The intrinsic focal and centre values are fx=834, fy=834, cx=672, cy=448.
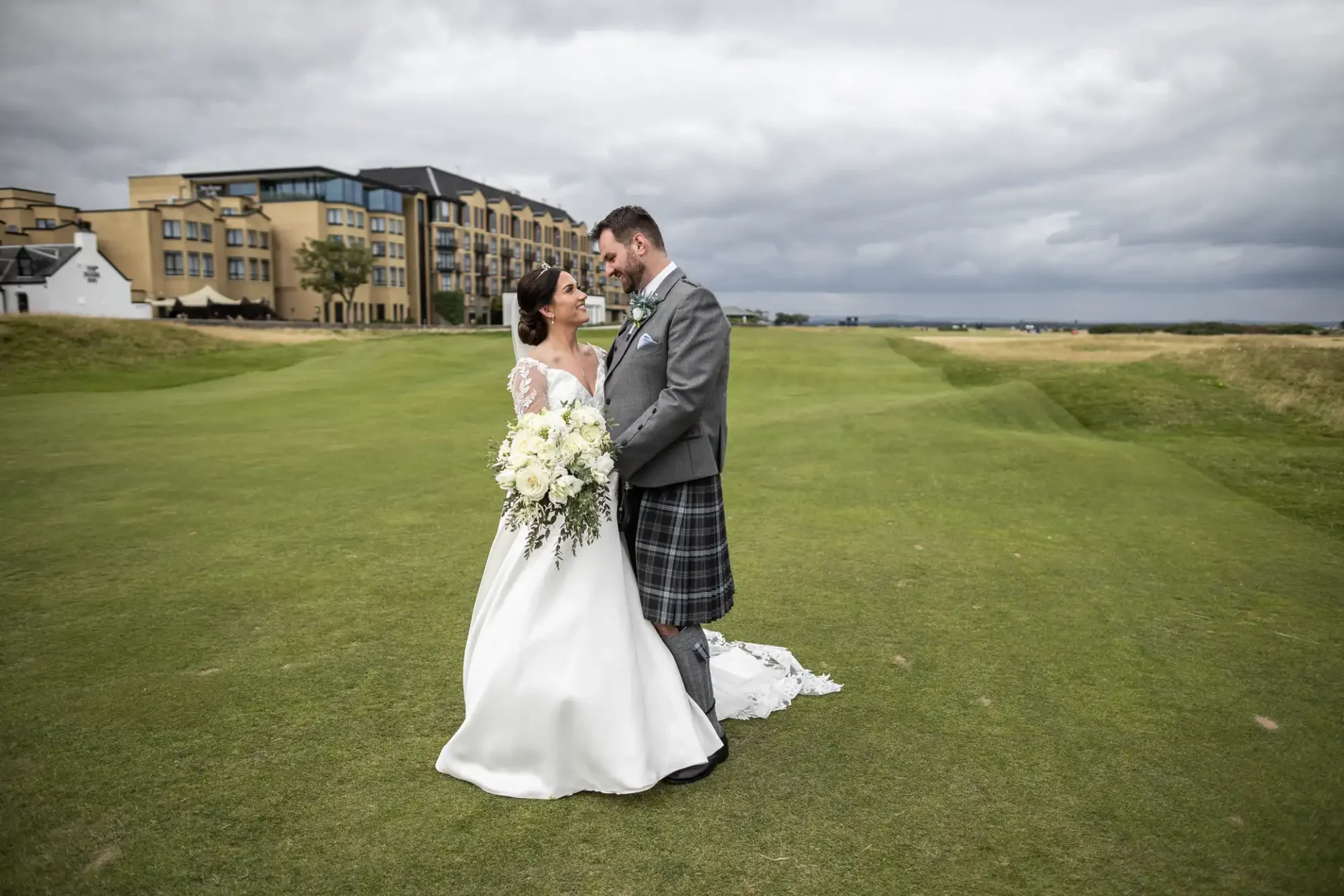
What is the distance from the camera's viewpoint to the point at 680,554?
15.8 feet

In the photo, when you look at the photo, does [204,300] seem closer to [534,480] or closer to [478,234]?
[478,234]

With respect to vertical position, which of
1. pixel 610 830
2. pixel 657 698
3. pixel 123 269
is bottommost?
pixel 610 830

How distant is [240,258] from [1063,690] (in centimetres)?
8525

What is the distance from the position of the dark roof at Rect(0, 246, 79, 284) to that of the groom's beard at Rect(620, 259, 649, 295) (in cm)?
7744

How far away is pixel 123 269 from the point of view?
74.7m

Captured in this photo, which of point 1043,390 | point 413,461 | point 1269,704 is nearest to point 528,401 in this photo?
point 1269,704

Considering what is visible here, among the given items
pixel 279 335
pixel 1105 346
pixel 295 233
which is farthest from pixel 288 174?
pixel 1105 346

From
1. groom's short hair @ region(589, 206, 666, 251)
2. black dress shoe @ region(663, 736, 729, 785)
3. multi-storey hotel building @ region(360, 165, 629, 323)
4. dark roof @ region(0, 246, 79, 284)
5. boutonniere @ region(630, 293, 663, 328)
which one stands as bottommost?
black dress shoe @ region(663, 736, 729, 785)

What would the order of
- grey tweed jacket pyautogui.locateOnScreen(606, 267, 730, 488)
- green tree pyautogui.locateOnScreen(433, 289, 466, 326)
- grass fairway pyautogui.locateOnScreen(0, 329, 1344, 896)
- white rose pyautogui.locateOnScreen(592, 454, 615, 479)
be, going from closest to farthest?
grass fairway pyautogui.locateOnScreen(0, 329, 1344, 896) → white rose pyautogui.locateOnScreen(592, 454, 615, 479) → grey tweed jacket pyautogui.locateOnScreen(606, 267, 730, 488) → green tree pyautogui.locateOnScreen(433, 289, 466, 326)

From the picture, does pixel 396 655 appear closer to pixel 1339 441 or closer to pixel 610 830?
pixel 610 830

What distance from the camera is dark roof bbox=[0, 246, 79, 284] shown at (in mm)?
64562

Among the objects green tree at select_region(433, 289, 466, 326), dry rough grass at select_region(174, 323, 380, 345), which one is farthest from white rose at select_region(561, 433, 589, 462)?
green tree at select_region(433, 289, 466, 326)

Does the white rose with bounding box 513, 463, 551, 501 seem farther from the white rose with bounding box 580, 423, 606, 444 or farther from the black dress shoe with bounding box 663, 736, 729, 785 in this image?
the black dress shoe with bounding box 663, 736, 729, 785

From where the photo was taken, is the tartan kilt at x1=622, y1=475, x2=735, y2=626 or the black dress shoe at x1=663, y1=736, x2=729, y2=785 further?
the tartan kilt at x1=622, y1=475, x2=735, y2=626
